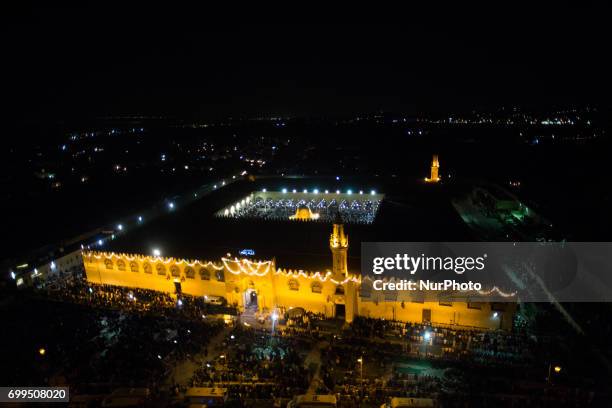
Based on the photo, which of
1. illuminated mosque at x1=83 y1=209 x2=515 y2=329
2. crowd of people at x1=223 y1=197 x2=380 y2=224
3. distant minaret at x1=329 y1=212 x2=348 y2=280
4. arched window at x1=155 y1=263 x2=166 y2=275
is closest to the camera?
illuminated mosque at x1=83 y1=209 x2=515 y2=329

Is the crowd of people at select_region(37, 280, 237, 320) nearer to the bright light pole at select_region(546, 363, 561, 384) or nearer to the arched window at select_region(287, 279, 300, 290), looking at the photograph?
the arched window at select_region(287, 279, 300, 290)

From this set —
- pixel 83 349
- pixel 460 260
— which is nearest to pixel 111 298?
pixel 83 349

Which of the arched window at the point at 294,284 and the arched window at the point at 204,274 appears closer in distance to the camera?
the arched window at the point at 294,284
